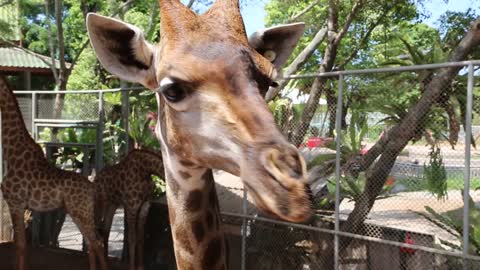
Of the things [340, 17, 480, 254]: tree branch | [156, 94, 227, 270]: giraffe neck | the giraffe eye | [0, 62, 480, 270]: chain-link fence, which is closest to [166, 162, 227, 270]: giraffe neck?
[156, 94, 227, 270]: giraffe neck

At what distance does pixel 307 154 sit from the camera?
6.21 meters

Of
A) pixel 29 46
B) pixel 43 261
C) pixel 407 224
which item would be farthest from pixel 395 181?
pixel 29 46

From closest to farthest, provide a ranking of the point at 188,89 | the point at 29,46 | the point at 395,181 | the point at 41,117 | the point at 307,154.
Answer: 1. the point at 188,89
2. the point at 395,181
3. the point at 307,154
4. the point at 41,117
5. the point at 29,46

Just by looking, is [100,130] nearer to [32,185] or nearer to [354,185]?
[32,185]

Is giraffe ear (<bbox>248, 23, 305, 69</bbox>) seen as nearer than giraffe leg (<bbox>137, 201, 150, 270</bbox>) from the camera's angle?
Yes

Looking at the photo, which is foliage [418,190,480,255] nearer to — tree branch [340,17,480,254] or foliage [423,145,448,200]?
foliage [423,145,448,200]

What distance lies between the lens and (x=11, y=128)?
6582mm

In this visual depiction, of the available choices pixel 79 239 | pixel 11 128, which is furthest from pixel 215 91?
pixel 79 239

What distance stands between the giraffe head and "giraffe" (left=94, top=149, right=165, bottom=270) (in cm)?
433

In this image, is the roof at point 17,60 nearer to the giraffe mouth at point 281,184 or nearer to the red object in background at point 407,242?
the red object in background at point 407,242

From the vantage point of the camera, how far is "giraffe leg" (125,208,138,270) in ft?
22.3

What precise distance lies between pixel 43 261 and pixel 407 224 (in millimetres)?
5091

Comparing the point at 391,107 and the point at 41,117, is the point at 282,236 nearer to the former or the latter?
the point at 391,107

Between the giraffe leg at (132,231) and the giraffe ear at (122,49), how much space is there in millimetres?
4616
